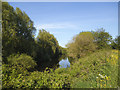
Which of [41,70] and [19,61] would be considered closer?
[19,61]

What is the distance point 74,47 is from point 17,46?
8.59 m

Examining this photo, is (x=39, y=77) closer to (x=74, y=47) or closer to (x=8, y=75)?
(x=8, y=75)

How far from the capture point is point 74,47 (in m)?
14.9

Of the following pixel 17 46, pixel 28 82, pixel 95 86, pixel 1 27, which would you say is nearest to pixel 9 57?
pixel 17 46

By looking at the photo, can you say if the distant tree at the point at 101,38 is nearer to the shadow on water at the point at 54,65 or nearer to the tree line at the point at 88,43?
the tree line at the point at 88,43

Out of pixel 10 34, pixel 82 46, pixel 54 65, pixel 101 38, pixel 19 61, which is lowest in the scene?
pixel 54 65

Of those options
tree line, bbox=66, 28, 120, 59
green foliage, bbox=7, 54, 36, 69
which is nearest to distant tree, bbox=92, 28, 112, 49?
tree line, bbox=66, 28, 120, 59

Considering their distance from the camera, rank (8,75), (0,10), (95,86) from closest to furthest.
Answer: (95,86) → (8,75) → (0,10)

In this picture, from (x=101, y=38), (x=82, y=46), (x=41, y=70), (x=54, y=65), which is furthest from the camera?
(x=101, y=38)

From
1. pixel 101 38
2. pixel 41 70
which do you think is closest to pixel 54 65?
pixel 41 70

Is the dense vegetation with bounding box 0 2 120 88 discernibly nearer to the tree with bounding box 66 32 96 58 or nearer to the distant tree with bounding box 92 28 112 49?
the tree with bounding box 66 32 96 58

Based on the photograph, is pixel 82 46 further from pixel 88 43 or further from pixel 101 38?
pixel 101 38

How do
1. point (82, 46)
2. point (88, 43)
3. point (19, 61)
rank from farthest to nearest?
point (82, 46) < point (88, 43) < point (19, 61)

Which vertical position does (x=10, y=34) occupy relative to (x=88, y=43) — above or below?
below
